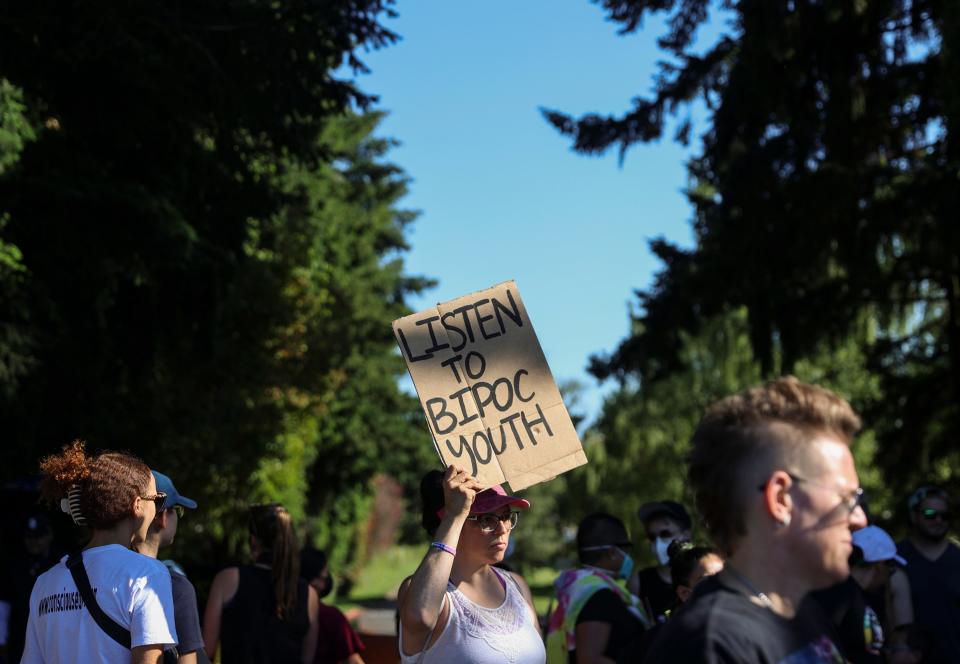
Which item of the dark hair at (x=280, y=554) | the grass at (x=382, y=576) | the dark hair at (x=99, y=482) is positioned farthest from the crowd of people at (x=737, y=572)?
the grass at (x=382, y=576)

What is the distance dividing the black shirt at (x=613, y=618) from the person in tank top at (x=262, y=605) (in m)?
1.57

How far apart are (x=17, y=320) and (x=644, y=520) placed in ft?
24.2

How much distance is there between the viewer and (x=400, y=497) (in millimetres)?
75500

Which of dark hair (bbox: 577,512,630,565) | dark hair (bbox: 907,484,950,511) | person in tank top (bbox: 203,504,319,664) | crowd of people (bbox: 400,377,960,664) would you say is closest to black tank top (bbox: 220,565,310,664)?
person in tank top (bbox: 203,504,319,664)

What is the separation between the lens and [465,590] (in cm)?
435

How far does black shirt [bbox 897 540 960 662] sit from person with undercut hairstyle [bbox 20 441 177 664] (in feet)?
15.6

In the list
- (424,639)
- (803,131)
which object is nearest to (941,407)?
(803,131)

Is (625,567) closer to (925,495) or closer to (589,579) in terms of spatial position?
(589,579)

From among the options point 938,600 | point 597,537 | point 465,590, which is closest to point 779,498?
point 465,590

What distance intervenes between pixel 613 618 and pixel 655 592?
1927 millimetres

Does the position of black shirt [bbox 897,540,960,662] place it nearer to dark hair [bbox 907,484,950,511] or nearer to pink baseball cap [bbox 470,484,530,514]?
dark hair [bbox 907,484,950,511]

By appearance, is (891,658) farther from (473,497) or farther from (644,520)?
(473,497)

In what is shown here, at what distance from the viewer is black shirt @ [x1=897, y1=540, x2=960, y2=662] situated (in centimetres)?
711

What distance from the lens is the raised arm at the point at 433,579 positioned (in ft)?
12.9
